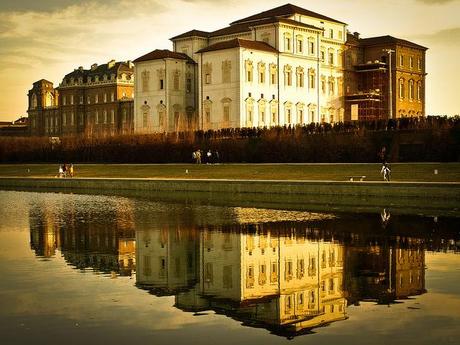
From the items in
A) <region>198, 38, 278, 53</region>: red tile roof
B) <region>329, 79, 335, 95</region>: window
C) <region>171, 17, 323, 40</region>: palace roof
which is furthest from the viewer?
<region>329, 79, 335, 95</region>: window

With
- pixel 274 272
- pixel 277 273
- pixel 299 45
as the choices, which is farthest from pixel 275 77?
pixel 277 273

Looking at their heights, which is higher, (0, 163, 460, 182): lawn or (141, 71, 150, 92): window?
(141, 71, 150, 92): window

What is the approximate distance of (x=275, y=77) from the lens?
259 feet

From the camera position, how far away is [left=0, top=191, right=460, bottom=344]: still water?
12156 millimetres

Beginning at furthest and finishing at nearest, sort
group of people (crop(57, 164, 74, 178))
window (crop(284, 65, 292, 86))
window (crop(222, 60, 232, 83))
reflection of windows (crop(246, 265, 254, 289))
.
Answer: window (crop(284, 65, 292, 86)), window (crop(222, 60, 232, 83)), group of people (crop(57, 164, 74, 178)), reflection of windows (crop(246, 265, 254, 289))

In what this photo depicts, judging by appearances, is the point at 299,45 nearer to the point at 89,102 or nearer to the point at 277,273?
the point at 89,102

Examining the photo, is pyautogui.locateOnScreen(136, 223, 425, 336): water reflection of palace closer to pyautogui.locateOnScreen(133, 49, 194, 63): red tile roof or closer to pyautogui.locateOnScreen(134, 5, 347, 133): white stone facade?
pyautogui.locateOnScreen(134, 5, 347, 133): white stone facade

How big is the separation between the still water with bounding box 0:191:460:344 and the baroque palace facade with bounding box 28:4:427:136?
48.8 metres

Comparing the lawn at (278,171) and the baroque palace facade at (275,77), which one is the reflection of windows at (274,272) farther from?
the baroque palace facade at (275,77)

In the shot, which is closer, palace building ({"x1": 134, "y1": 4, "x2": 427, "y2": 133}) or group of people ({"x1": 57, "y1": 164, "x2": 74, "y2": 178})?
group of people ({"x1": 57, "y1": 164, "x2": 74, "y2": 178})

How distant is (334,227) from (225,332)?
13.8m

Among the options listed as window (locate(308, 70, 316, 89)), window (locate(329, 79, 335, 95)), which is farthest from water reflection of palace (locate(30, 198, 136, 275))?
window (locate(329, 79, 335, 95))

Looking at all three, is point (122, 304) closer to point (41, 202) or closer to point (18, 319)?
point (18, 319)

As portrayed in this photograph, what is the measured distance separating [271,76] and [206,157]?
17.8 metres
